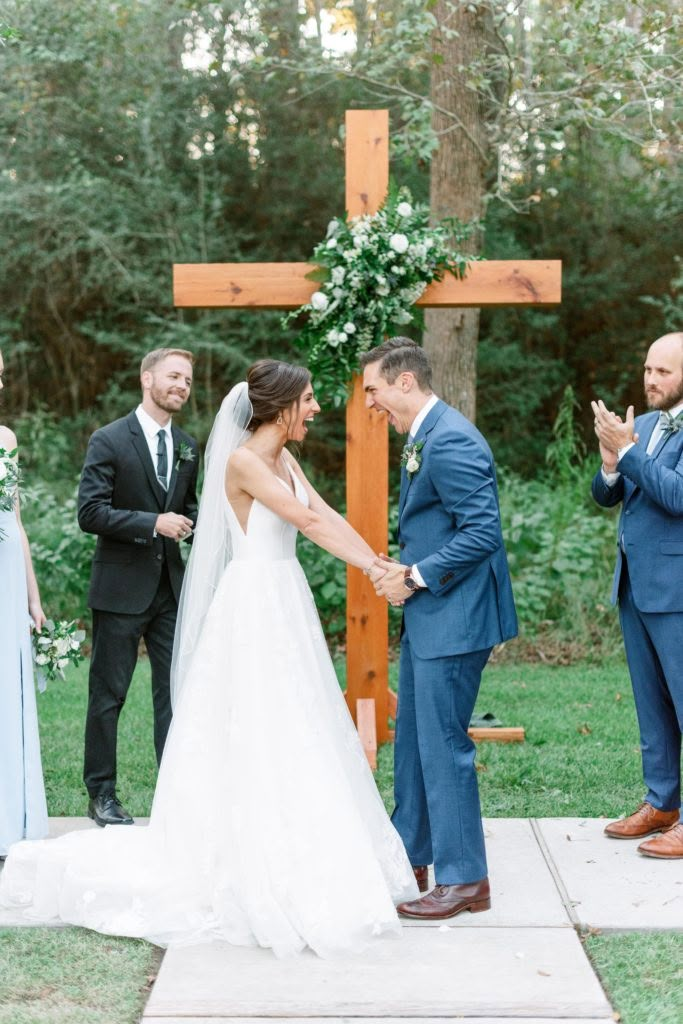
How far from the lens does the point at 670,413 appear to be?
4.75 meters

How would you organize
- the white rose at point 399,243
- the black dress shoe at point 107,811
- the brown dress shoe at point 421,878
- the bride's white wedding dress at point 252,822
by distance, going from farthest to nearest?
the white rose at point 399,243, the black dress shoe at point 107,811, the brown dress shoe at point 421,878, the bride's white wedding dress at point 252,822

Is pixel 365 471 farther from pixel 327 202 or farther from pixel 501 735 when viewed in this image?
pixel 327 202

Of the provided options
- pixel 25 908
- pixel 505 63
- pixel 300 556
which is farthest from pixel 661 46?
pixel 25 908

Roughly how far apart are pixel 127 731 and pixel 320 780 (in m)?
3.27

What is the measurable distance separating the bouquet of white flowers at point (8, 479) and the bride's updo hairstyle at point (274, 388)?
104 cm

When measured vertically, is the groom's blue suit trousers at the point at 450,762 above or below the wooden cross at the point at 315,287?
below

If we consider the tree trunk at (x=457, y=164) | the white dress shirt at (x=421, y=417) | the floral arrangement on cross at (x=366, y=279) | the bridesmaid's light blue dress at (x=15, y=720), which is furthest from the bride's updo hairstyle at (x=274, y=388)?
the tree trunk at (x=457, y=164)

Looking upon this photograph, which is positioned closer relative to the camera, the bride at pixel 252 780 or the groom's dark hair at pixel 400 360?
the bride at pixel 252 780

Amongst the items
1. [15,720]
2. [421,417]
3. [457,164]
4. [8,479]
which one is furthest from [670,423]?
[457,164]

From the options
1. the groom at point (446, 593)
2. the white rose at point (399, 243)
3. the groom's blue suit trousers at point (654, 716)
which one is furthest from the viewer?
the white rose at point (399, 243)

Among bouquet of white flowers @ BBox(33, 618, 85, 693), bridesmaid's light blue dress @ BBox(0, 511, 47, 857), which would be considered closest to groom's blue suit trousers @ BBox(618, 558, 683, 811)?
bouquet of white flowers @ BBox(33, 618, 85, 693)

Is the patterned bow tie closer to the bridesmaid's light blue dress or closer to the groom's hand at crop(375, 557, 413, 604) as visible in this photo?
the groom's hand at crop(375, 557, 413, 604)

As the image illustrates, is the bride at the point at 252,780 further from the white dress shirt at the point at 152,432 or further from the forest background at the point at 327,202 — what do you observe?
the forest background at the point at 327,202

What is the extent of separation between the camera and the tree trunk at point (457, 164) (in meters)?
8.96
